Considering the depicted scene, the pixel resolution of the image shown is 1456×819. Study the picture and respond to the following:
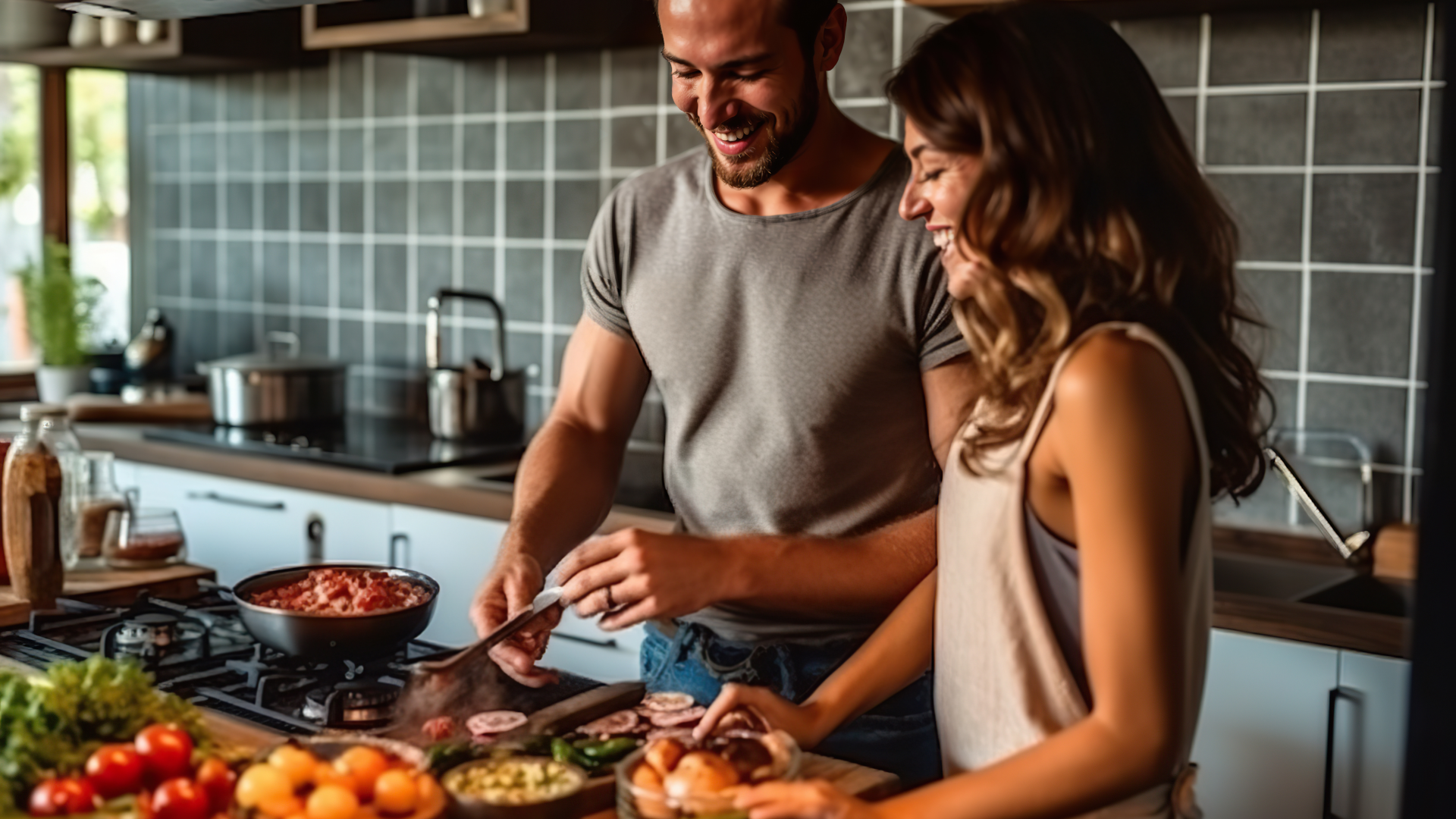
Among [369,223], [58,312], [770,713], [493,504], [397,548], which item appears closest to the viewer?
[770,713]

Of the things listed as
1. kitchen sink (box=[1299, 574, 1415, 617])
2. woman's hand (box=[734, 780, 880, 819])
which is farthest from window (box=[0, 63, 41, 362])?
Answer: woman's hand (box=[734, 780, 880, 819])

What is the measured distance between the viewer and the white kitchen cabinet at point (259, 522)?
3053 mm

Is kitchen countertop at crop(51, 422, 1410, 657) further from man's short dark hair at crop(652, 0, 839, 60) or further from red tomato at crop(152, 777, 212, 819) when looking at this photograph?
red tomato at crop(152, 777, 212, 819)

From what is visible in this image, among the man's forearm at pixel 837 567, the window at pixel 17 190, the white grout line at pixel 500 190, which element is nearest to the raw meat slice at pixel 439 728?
the man's forearm at pixel 837 567

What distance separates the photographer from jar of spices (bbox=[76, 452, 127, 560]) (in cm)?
224

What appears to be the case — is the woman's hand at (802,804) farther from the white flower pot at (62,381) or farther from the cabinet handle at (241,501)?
the white flower pot at (62,381)

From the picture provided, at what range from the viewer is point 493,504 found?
9.27 ft

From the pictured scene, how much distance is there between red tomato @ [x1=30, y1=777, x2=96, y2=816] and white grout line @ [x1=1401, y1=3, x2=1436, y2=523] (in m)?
2.01

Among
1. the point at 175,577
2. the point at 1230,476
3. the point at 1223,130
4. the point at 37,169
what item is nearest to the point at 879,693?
the point at 1230,476

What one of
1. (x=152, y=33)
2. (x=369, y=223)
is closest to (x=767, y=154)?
(x=369, y=223)

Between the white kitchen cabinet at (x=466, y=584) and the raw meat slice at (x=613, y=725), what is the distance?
1148 mm

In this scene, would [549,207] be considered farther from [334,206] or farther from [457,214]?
[334,206]

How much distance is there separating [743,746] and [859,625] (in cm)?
60

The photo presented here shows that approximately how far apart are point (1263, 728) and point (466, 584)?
1424 mm
